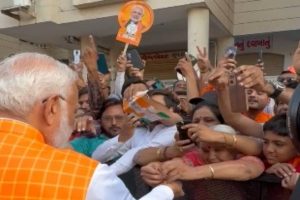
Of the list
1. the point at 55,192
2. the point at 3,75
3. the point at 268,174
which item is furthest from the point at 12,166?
the point at 268,174

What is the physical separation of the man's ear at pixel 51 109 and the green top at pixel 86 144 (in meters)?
1.42

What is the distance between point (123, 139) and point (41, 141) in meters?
1.28

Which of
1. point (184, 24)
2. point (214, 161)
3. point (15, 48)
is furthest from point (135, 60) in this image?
point (15, 48)

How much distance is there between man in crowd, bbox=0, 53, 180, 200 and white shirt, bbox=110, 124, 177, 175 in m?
0.89

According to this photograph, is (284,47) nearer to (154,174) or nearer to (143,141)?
(143,141)

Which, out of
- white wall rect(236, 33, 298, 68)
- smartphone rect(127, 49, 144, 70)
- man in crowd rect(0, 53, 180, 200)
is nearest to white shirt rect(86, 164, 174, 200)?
man in crowd rect(0, 53, 180, 200)

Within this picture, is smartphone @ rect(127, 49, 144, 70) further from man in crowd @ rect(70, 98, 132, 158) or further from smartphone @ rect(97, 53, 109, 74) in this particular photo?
man in crowd @ rect(70, 98, 132, 158)

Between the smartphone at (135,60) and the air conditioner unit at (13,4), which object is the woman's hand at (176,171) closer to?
the smartphone at (135,60)

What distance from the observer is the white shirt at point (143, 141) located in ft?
7.70

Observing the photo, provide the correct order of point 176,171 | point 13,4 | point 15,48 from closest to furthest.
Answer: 1. point 176,171
2. point 13,4
3. point 15,48

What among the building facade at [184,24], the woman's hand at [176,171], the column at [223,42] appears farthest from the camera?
the column at [223,42]

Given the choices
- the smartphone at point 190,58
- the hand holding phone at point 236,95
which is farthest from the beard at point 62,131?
the smartphone at point 190,58

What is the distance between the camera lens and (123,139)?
2.63m

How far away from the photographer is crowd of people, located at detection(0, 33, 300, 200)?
4.22ft
